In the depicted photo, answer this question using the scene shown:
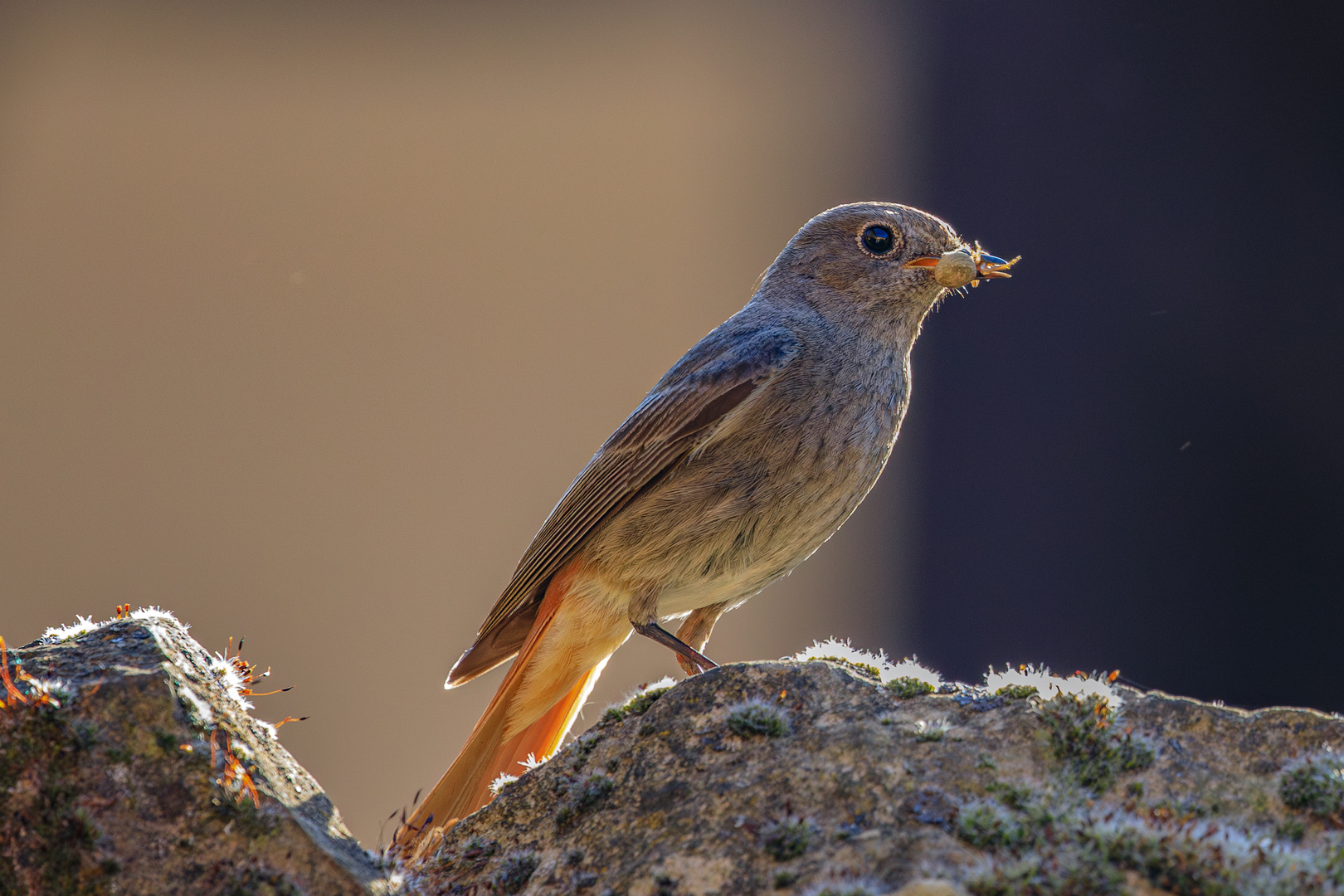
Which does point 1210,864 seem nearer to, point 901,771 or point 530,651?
point 901,771

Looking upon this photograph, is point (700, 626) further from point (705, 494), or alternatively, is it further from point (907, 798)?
point (907, 798)

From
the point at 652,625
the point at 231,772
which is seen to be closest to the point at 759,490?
the point at 652,625

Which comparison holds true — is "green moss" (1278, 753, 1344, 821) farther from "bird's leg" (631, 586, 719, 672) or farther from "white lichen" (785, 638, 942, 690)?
"bird's leg" (631, 586, 719, 672)

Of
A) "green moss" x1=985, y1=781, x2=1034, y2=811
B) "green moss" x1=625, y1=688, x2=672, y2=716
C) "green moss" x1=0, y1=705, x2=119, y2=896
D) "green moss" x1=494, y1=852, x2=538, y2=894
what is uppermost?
"green moss" x1=625, y1=688, x2=672, y2=716

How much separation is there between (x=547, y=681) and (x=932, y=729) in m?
2.06

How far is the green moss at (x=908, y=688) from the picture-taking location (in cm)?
343

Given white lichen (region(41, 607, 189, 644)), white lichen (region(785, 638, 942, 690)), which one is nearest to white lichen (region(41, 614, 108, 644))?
white lichen (region(41, 607, 189, 644))

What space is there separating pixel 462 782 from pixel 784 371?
2.30 m

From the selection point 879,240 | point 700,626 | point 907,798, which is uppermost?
point 879,240

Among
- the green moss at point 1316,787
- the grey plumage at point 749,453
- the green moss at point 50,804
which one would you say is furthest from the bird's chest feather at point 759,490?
the green moss at point 50,804

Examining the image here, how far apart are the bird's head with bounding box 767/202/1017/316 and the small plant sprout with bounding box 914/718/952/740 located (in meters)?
2.46

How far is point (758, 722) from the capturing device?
3195 millimetres

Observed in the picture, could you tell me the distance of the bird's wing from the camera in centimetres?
450

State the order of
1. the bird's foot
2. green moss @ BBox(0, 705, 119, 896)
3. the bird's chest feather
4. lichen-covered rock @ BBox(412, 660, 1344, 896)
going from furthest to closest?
the bird's foot < the bird's chest feather < green moss @ BBox(0, 705, 119, 896) < lichen-covered rock @ BBox(412, 660, 1344, 896)
